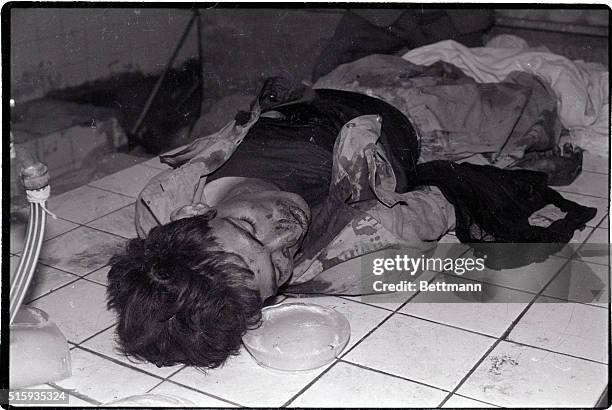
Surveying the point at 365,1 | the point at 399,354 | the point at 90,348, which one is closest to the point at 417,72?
the point at 365,1

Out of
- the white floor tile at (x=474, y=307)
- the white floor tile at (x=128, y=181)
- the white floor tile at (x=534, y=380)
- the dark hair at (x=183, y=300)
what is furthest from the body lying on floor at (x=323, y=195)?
the white floor tile at (x=534, y=380)

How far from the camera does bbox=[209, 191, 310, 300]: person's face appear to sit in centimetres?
144

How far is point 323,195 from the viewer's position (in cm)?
177

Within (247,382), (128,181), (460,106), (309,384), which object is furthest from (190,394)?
(460,106)

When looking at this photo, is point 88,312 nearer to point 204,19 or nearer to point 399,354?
point 399,354

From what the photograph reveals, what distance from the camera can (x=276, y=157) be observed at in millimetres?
1792

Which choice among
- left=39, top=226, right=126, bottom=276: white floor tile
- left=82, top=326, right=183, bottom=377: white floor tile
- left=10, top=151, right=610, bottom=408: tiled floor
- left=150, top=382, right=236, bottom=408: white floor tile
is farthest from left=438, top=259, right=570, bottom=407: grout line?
left=39, top=226, right=126, bottom=276: white floor tile

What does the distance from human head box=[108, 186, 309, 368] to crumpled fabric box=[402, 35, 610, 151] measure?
45.7 inches

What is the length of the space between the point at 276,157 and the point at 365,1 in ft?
1.49

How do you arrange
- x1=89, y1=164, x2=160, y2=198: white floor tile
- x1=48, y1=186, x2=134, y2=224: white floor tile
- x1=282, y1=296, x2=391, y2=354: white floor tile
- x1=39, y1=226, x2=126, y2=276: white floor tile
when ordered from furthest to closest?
x1=89, y1=164, x2=160, y2=198: white floor tile < x1=48, y1=186, x2=134, y2=224: white floor tile < x1=39, y1=226, x2=126, y2=276: white floor tile < x1=282, y1=296, x2=391, y2=354: white floor tile

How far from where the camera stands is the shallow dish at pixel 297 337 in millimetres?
1440

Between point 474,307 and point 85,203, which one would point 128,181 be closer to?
point 85,203

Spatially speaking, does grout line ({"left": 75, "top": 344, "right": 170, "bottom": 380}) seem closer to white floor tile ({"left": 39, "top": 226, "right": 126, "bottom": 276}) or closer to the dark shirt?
white floor tile ({"left": 39, "top": 226, "right": 126, "bottom": 276})

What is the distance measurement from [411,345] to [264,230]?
1.15ft
